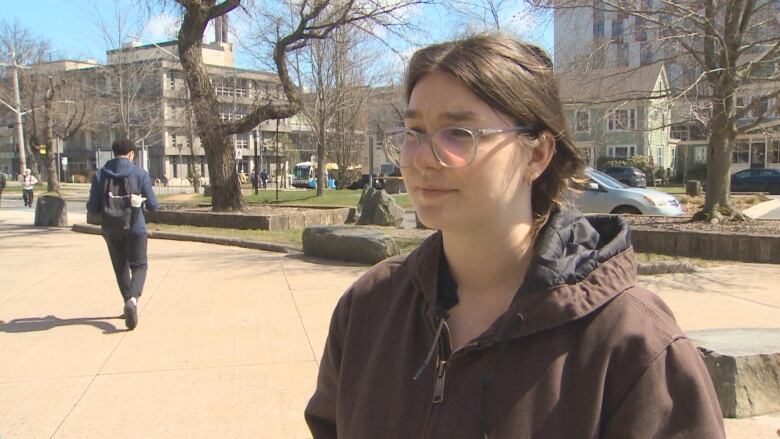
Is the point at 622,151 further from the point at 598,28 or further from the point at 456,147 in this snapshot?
the point at 456,147

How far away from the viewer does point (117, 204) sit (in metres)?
6.32

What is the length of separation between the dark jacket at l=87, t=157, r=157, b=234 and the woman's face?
18.3ft

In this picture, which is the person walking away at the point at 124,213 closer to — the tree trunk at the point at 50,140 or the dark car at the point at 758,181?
the tree trunk at the point at 50,140

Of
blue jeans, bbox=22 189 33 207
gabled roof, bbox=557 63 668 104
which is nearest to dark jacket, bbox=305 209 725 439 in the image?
gabled roof, bbox=557 63 668 104

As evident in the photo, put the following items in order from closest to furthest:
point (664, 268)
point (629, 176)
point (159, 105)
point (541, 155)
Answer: point (541, 155) < point (664, 268) < point (629, 176) < point (159, 105)

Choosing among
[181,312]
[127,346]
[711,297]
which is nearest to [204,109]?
[181,312]

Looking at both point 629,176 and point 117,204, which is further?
point 629,176

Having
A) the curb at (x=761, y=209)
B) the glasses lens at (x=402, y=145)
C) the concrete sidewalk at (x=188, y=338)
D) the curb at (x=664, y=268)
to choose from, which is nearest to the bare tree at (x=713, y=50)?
the curb at (x=664, y=268)

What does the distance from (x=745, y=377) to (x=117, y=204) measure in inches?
219

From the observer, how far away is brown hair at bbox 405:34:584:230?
139 centimetres

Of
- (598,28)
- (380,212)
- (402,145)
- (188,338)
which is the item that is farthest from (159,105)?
(402,145)

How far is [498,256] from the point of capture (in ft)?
4.86

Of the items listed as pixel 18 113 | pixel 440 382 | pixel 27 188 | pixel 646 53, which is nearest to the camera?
pixel 440 382

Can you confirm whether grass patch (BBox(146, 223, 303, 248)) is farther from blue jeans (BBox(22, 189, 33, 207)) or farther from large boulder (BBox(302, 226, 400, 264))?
blue jeans (BBox(22, 189, 33, 207))
